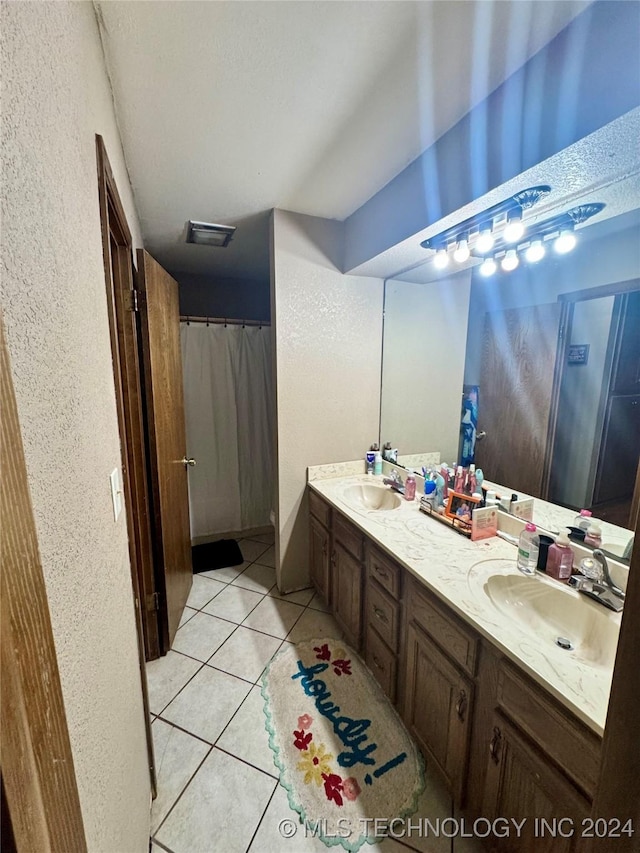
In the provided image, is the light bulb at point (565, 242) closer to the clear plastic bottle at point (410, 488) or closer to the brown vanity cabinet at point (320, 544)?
the clear plastic bottle at point (410, 488)

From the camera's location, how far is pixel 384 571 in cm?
148

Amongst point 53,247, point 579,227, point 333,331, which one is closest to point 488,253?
point 579,227

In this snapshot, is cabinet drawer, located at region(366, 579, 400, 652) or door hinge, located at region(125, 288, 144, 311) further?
door hinge, located at region(125, 288, 144, 311)

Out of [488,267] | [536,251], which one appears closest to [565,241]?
[536,251]

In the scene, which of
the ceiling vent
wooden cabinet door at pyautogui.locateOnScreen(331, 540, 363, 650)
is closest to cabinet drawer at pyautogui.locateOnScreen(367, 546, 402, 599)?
wooden cabinet door at pyautogui.locateOnScreen(331, 540, 363, 650)

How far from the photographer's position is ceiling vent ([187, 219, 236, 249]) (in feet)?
7.03

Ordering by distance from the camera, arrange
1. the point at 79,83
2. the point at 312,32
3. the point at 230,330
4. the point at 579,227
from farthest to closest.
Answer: the point at 230,330 → the point at 579,227 → the point at 312,32 → the point at 79,83

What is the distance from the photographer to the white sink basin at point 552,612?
0.99 metres

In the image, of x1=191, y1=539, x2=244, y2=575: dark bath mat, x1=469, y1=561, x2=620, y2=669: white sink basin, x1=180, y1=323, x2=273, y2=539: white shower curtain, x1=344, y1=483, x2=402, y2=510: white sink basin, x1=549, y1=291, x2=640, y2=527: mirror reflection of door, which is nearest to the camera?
x1=469, y1=561, x2=620, y2=669: white sink basin

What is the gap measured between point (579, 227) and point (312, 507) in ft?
6.16

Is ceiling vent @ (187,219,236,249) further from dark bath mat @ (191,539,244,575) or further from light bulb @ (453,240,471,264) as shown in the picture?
dark bath mat @ (191,539,244,575)

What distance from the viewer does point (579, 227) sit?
1.28 metres

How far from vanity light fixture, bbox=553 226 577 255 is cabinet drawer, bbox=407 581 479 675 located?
1392mm

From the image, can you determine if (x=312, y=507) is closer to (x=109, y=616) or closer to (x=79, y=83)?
(x=109, y=616)
